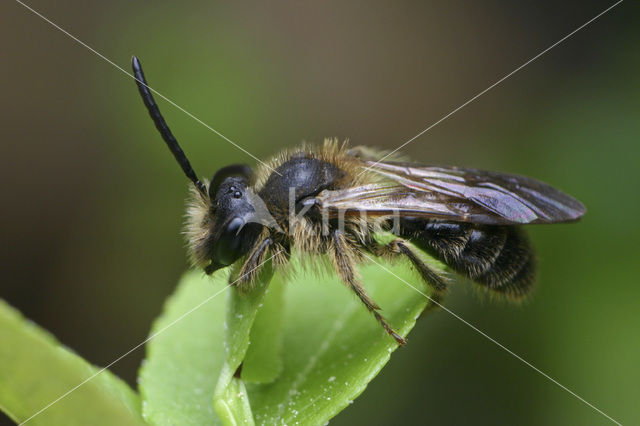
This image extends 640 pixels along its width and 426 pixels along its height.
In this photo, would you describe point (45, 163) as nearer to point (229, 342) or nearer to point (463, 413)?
point (463, 413)

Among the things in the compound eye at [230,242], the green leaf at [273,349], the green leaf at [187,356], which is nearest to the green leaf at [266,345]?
the green leaf at [273,349]

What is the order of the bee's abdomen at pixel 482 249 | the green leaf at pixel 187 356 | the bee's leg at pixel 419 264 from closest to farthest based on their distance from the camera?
the green leaf at pixel 187 356, the bee's leg at pixel 419 264, the bee's abdomen at pixel 482 249

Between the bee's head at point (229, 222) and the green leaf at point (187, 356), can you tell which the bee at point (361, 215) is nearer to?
the bee's head at point (229, 222)

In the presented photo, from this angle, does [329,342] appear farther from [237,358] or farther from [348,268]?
[237,358]

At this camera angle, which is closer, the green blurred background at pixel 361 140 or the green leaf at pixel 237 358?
the green leaf at pixel 237 358

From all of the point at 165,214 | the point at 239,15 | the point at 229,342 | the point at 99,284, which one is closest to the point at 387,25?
the point at 239,15

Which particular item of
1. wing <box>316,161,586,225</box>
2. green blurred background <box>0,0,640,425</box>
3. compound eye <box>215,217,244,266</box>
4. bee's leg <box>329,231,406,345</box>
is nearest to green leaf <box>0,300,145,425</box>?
compound eye <box>215,217,244,266</box>

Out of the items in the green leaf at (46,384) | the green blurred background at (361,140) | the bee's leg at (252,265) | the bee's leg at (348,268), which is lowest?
the green blurred background at (361,140)

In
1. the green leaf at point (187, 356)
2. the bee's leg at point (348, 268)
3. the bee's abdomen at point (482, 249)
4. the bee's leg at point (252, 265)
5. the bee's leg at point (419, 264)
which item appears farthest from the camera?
the bee's abdomen at point (482, 249)
